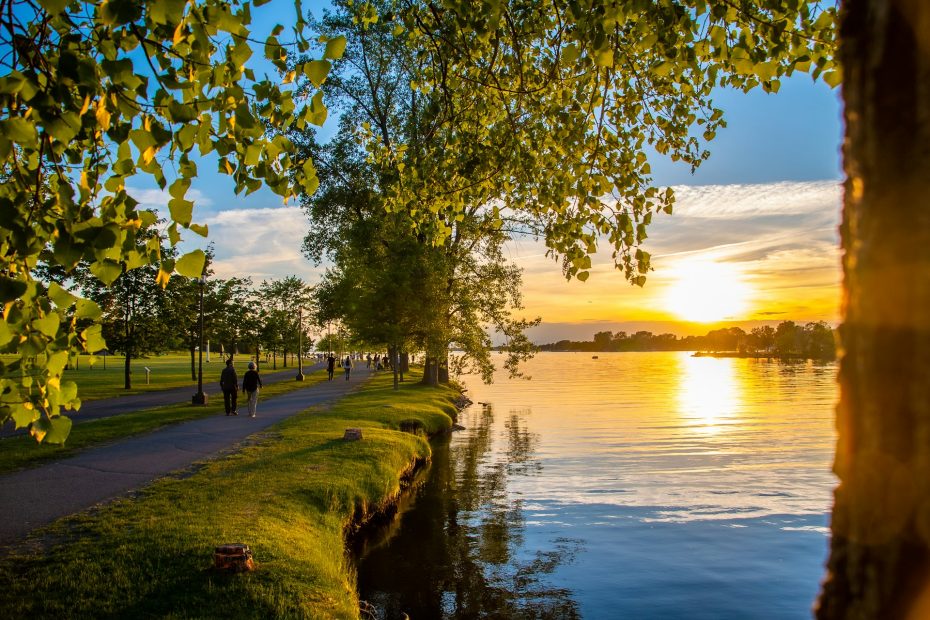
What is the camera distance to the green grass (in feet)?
49.3

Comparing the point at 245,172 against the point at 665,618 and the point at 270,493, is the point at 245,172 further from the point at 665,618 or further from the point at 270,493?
the point at 665,618

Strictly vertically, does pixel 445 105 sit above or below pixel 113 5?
above

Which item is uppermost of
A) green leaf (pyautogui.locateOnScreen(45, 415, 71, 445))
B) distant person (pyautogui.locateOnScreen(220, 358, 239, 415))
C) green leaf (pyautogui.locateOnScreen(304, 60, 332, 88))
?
green leaf (pyautogui.locateOnScreen(304, 60, 332, 88))

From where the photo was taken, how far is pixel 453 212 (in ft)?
28.1

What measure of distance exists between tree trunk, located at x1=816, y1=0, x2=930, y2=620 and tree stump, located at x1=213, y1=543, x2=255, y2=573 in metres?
7.98

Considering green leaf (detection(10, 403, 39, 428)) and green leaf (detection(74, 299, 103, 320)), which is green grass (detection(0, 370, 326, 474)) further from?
green leaf (detection(74, 299, 103, 320))

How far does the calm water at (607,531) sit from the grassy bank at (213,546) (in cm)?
145

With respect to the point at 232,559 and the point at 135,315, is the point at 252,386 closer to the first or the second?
the point at 232,559

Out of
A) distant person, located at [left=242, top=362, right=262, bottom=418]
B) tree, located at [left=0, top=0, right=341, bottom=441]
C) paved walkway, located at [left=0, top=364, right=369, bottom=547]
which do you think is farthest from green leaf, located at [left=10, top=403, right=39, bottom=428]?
distant person, located at [left=242, top=362, right=262, bottom=418]

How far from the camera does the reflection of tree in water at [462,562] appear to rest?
33.7ft

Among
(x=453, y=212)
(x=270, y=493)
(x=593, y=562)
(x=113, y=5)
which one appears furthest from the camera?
(x=593, y=562)

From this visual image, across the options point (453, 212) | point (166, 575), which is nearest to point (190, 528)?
point (166, 575)

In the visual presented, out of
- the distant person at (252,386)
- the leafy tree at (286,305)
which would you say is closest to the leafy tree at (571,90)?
the distant person at (252,386)

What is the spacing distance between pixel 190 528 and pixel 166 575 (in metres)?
1.65
